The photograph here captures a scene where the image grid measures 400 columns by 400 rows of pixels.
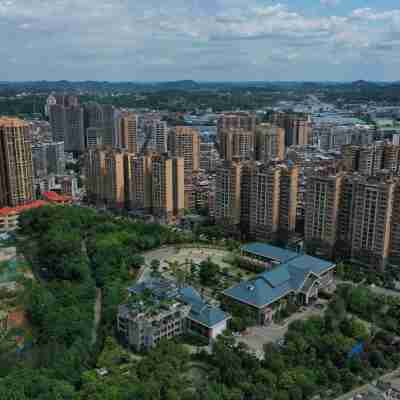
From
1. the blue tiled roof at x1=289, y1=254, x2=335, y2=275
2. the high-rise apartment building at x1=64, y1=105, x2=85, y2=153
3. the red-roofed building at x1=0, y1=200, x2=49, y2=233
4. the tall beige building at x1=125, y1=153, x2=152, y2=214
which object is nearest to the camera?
the blue tiled roof at x1=289, y1=254, x2=335, y2=275

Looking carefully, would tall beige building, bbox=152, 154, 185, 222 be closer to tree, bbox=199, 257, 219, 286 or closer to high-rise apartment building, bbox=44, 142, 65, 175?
tree, bbox=199, 257, 219, 286

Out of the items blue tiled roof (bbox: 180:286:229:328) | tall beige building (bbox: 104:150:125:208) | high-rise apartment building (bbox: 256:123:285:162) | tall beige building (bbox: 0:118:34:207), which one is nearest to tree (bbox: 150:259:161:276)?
blue tiled roof (bbox: 180:286:229:328)

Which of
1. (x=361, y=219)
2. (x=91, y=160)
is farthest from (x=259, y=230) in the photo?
(x=91, y=160)

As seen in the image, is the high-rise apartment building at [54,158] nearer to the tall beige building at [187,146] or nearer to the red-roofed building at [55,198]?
the red-roofed building at [55,198]

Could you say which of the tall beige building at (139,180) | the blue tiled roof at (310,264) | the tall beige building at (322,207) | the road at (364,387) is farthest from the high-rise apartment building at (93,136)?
the road at (364,387)

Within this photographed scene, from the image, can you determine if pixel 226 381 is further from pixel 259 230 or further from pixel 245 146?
pixel 245 146

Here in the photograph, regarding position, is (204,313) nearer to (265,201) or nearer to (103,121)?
(265,201)
